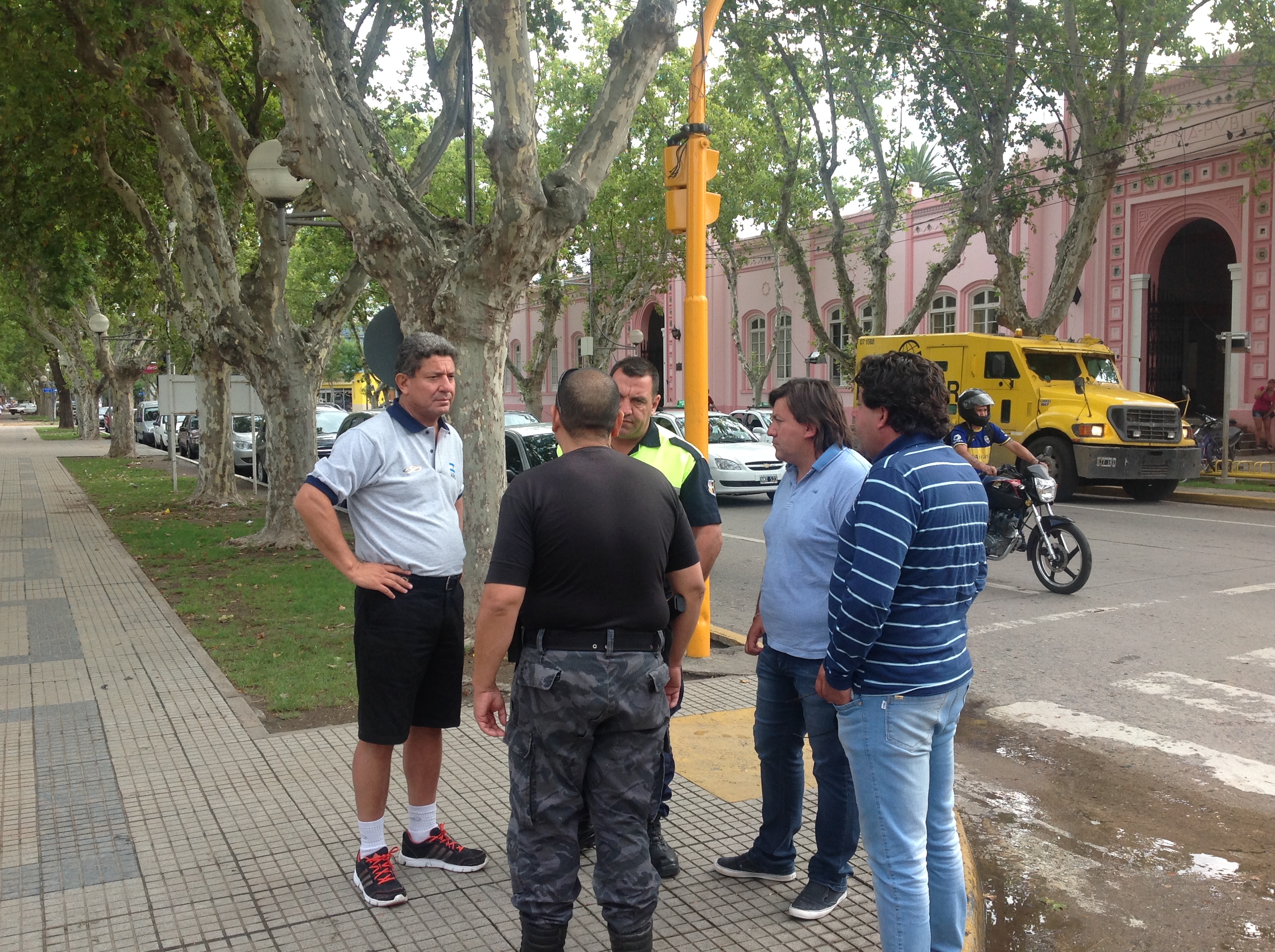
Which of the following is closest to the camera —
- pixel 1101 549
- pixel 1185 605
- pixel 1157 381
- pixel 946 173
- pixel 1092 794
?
pixel 1092 794

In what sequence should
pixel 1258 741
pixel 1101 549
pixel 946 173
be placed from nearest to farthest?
1. pixel 1258 741
2. pixel 1101 549
3. pixel 946 173

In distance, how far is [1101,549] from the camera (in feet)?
38.6

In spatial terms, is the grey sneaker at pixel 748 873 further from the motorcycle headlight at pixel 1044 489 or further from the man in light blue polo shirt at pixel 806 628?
the motorcycle headlight at pixel 1044 489

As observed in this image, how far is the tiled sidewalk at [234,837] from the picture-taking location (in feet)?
11.5

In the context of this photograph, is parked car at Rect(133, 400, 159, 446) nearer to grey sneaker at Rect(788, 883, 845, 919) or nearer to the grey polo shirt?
the grey polo shirt

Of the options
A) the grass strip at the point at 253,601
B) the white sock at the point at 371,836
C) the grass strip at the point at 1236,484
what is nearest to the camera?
the white sock at the point at 371,836

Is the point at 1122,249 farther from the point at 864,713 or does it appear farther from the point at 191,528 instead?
the point at 864,713

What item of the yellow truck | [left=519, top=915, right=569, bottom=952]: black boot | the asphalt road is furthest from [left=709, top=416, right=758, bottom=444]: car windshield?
[left=519, top=915, right=569, bottom=952]: black boot

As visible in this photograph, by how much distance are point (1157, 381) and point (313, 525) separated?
24.1m

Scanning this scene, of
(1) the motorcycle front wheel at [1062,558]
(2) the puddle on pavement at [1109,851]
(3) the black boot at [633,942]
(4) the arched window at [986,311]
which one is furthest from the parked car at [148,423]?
(3) the black boot at [633,942]

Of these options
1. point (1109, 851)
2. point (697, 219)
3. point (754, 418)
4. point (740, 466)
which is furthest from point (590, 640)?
point (754, 418)

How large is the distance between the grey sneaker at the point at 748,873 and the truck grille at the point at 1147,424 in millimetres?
14341

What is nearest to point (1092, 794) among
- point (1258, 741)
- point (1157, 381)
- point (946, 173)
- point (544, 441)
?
point (1258, 741)

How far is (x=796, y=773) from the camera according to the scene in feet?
12.3
